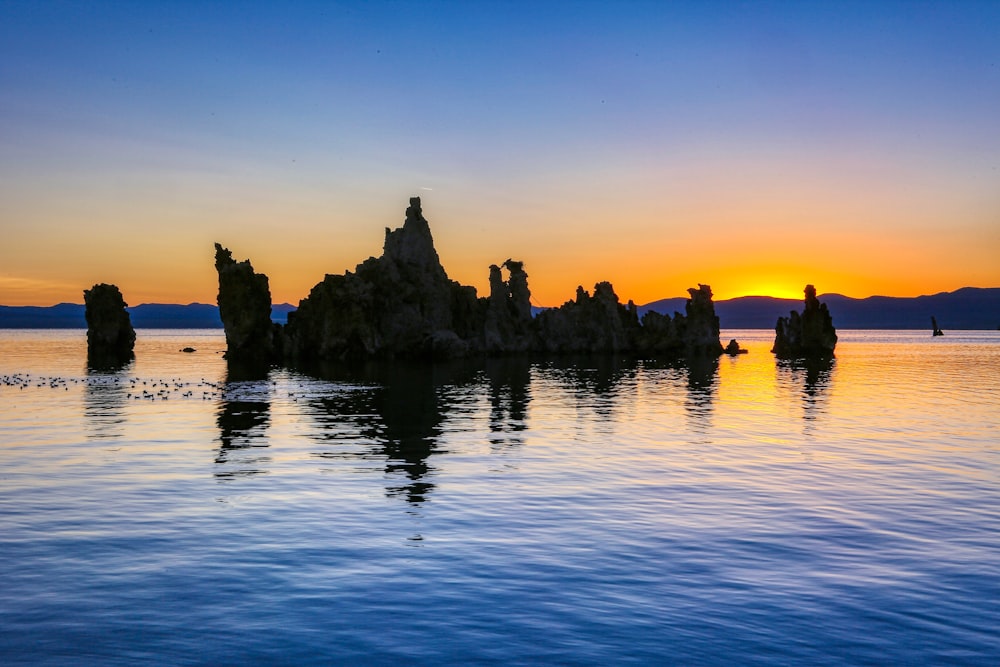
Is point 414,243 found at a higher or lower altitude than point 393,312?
higher

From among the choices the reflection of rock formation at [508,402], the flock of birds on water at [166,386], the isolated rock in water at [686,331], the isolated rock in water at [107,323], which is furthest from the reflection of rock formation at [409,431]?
the isolated rock in water at [686,331]

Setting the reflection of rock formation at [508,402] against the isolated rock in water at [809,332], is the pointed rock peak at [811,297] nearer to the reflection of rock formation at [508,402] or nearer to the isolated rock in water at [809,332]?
the isolated rock in water at [809,332]

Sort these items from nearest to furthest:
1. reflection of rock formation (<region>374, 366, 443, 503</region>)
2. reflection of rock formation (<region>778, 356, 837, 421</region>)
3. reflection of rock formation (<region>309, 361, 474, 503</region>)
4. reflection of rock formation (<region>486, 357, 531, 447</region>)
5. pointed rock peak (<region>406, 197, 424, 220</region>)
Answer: reflection of rock formation (<region>374, 366, 443, 503</region>), reflection of rock formation (<region>309, 361, 474, 503</region>), reflection of rock formation (<region>486, 357, 531, 447</region>), reflection of rock formation (<region>778, 356, 837, 421</region>), pointed rock peak (<region>406, 197, 424, 220</region>)

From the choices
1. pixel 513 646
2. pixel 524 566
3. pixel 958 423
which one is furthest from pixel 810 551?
pixel 958 423

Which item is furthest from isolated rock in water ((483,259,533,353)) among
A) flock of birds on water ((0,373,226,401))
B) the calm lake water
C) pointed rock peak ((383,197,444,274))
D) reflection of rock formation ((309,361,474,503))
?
the calm lake water

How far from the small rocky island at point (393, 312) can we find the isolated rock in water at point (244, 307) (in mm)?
148

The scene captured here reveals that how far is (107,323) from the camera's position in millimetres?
145000

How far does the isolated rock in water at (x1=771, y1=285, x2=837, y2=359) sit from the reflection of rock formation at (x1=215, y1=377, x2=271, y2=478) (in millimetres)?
118160

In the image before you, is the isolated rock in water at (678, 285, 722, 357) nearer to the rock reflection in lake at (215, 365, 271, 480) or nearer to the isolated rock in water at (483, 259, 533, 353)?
the isolated rock in water at (483, 259, 533, 353)

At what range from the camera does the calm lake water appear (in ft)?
46.4

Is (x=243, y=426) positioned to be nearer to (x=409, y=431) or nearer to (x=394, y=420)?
(x=394, y=420)

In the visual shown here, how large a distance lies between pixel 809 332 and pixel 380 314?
88612 mm

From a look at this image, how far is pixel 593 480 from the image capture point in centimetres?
3017

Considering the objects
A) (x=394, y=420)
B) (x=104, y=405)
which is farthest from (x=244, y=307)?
(x=394, y=420)
